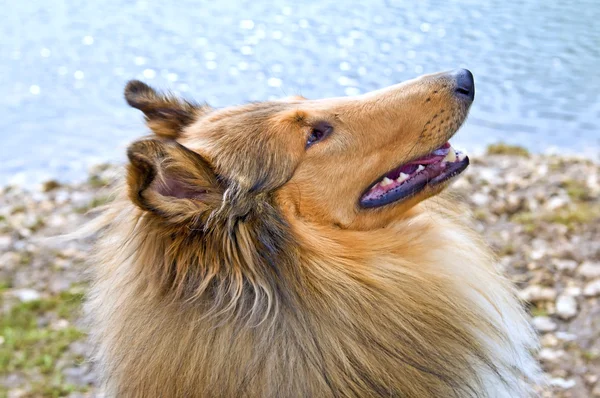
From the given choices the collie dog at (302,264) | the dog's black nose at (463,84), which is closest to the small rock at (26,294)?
the collie dog at (302,264)

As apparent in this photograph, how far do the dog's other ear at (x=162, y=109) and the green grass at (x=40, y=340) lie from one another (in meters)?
1.58

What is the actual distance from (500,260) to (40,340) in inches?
110

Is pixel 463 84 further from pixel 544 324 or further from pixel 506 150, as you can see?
pixel 506 150

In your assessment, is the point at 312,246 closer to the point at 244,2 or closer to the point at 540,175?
the point at 540,175

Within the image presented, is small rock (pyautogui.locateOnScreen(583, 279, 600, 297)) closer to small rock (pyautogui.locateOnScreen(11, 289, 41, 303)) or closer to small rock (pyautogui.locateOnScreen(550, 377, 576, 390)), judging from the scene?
small rock (pyautogui.locateOnScreen(550, 377, 576, 390))

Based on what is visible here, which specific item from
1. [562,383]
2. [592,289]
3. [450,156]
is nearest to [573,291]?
[592,289]

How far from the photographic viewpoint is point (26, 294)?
4.54m

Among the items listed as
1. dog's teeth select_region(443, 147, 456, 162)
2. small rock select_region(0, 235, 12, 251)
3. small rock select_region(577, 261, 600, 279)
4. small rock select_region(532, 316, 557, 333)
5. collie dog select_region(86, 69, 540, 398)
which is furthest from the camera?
small rock select_region(0, 235, 12, 251)

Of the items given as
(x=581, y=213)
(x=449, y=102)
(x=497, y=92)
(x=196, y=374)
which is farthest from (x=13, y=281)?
(x=497, y=92)

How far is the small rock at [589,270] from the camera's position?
14.2 feet

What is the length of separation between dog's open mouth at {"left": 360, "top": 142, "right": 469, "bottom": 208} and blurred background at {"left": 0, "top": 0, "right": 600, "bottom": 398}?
0.56m

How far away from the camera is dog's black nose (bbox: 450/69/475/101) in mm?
2709

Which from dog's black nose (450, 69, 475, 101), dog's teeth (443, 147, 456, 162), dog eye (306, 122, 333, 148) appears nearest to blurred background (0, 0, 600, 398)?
dog's teeth (443, 147, 456, 162)

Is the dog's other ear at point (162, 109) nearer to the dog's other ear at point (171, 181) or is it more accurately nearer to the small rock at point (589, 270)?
the dog's other ear at point (171, 181)
